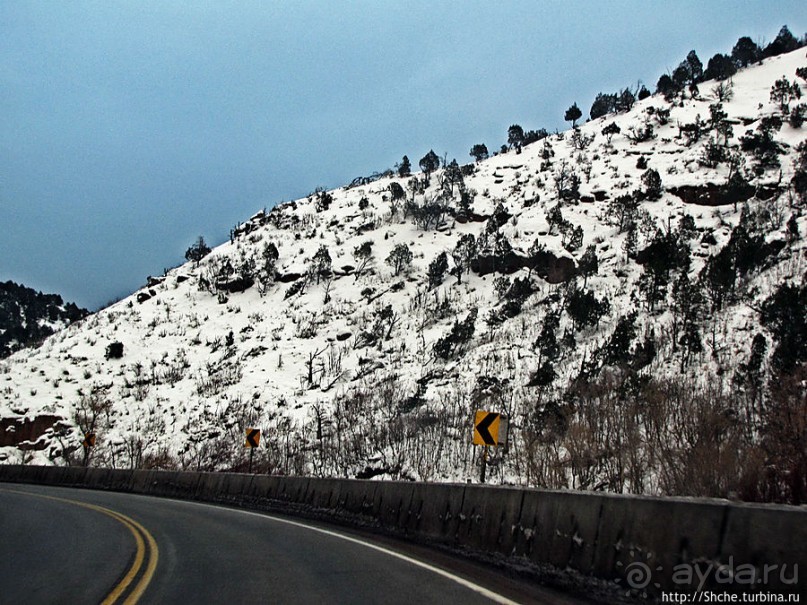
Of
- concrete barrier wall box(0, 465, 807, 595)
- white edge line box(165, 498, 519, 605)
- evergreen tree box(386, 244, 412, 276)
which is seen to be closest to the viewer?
concrete barrier wall box(0, 465, 807, 595)

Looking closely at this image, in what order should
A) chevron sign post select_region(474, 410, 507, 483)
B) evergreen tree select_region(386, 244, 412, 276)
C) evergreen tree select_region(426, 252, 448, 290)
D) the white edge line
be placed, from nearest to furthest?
the white edge line → chevron sign post select_region(474, 410, 507, 483) → evergreen tree select_region(426, 252, 448, 290) → evergreen tree select_region(386, 244, 412, 276)

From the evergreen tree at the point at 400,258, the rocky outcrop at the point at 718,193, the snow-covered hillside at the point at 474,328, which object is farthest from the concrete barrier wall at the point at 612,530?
the rocky outcrop at the point at 718,193

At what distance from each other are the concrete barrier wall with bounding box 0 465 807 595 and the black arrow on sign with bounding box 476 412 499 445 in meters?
2.42

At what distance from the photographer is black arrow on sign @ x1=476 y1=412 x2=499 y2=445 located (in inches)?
559

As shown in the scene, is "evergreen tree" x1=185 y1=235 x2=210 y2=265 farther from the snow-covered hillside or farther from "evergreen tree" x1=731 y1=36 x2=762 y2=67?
"evergreen tree" x1=731 y1=36 x2=762 y2=67

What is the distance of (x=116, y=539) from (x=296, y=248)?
233 feet

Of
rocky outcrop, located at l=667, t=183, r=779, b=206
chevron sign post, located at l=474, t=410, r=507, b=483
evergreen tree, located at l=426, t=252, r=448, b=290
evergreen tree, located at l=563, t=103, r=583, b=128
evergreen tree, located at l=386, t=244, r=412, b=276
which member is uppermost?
evergreen tree, located at l=563, t=103, r=583, b=128

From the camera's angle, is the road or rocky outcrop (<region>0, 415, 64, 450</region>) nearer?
the road

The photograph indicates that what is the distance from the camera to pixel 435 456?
32719 mm

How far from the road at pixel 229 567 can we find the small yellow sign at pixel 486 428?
3776 millimetres

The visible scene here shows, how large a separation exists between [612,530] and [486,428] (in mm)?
7757

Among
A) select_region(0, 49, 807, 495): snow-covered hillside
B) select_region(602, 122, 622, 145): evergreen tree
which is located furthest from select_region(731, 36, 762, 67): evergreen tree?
select_region(602, 122, 622, 145): evergreen tree

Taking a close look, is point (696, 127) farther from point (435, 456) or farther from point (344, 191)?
point (435, 456)

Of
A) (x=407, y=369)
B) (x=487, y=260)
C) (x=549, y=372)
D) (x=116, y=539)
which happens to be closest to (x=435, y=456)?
(x=549, y=372)
